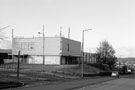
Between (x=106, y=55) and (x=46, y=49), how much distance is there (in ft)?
108

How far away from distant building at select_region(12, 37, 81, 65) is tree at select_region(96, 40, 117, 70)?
20.7 metres

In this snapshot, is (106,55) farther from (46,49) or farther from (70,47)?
(46,49)

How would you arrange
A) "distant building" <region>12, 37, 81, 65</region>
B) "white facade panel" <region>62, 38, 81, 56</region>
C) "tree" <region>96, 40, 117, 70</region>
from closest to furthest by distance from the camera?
1. "distant building" <region>12, 37, 81, 65</region>
2. "white facade panel" <region>62, 38, 81, 56</region>
3. "tree" <region>96, 40, 117, 70</region>

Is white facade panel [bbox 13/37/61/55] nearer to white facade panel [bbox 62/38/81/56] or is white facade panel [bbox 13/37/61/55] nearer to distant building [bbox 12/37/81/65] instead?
distant building [bbox 12/37/81/65]

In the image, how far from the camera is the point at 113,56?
356ft

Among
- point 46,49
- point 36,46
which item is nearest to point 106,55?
point 46,49

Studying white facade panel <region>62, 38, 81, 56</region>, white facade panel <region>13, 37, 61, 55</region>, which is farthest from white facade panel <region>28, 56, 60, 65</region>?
white facade panel <region>62, 38, 81, 56</region>

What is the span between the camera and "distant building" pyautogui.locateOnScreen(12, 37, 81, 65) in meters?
82.9

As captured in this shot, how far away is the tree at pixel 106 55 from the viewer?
10750 cm

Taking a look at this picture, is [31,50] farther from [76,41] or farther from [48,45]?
[76,41]

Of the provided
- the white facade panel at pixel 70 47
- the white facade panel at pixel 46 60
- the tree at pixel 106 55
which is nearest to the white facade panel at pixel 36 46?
the white facade panel at pixel 46 60

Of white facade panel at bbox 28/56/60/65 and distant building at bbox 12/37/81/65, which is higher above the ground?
distant building at bbox 12/37/81/65

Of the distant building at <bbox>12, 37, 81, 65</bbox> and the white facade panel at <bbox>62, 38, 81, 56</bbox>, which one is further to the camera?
the white facade panel at <bbox>62, 38, 81, 56</bbox>

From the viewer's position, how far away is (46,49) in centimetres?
8400
